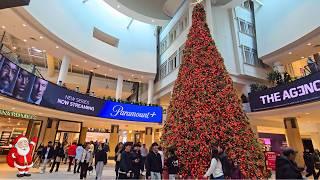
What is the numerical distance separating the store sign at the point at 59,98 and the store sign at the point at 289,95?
25.0 ft

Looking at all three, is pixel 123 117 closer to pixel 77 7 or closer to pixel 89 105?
pixel 89 105

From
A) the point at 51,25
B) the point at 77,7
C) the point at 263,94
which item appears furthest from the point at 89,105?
the point at 263,94

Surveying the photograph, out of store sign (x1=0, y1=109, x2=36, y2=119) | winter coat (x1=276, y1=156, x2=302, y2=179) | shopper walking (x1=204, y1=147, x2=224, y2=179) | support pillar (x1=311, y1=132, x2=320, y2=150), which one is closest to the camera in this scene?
winter coat (x1=276, y1=156, x2=302, y2=179)

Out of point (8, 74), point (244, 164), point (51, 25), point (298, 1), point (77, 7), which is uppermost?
point (77, 7)

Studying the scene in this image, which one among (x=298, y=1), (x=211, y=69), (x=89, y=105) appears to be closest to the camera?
(x=211, y=69)

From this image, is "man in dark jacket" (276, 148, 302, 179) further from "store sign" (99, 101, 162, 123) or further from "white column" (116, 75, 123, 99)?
"white column" (116, 75, 123, 99)

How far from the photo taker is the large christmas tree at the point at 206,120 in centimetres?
542

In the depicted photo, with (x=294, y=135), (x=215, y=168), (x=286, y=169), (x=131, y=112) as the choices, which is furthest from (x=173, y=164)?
(x=131, y=112)

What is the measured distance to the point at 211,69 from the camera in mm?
6379

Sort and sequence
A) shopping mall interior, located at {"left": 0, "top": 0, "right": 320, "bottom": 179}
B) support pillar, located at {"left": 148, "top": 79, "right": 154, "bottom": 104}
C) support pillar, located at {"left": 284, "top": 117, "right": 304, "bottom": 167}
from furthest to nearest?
1. support pillar, located at {"left": 148, "top": 79, "right": 154, "bottom": 104}
2. support pillar, located at {"left": 284, "top": 117, "right": 304, "bottom": 167}
3. shopping mall interior, located at {"left": 0, "top": 0, "right": 320, "bottom": 179}

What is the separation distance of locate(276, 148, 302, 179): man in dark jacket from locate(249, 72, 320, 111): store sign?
24.7ft

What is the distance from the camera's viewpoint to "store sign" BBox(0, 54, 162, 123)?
8363 millimetres

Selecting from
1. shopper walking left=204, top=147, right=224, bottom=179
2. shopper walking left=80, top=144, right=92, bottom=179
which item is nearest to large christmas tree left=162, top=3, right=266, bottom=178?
shopper walking left=204, top=147, right=224, bottom=179

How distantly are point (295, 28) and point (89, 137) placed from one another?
20.7 meters
